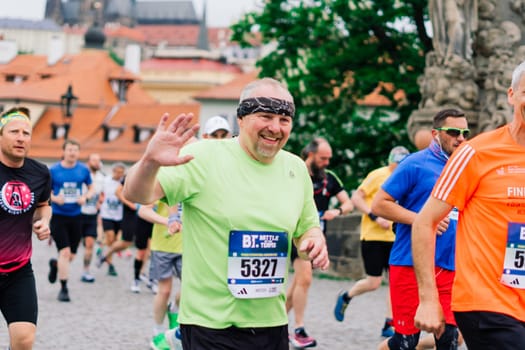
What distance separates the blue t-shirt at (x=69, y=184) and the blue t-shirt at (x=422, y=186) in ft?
23.6

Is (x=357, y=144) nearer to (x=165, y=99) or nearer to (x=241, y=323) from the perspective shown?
(x=241, y=323)

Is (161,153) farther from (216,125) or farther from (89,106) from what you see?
(89,106)

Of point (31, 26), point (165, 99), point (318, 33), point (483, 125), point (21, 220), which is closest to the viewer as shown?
point (21, 220)

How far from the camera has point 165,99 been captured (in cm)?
12938

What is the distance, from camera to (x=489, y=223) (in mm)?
4293

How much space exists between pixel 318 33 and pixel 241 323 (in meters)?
18.9

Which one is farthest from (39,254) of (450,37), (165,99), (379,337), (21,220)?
(165,99)

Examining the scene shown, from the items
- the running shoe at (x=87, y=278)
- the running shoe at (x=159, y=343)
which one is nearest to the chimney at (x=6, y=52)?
the running shoe at (x=87, y=278)

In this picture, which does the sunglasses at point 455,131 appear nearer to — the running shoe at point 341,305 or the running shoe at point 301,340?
the running shoe at point 301,340

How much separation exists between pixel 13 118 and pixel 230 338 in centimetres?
295

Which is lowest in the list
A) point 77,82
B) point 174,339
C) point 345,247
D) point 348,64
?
point 345,247

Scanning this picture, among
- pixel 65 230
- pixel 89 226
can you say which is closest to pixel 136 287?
pixel 89 226

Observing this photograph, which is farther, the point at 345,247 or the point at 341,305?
the point at 345,247

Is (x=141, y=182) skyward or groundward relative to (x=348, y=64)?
groundward
